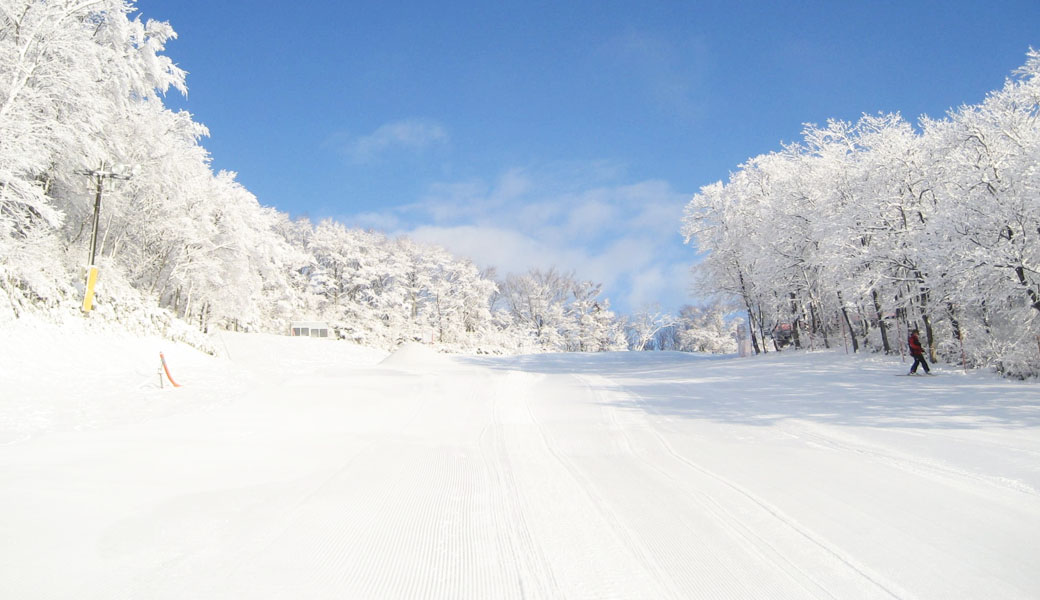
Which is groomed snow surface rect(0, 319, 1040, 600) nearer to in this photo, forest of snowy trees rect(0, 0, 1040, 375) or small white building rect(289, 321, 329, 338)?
forest of snowy trees rect(0, 0, 1040, 375)

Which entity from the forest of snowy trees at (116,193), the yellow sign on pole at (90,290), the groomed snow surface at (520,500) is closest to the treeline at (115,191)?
the forest of snowy trees at (116,193)

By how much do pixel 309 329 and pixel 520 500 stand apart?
46026 millimetres

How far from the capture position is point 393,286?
49594mm

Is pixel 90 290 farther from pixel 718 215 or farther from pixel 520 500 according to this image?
pixel 718 215

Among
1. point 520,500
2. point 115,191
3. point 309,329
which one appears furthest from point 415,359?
point 309,329

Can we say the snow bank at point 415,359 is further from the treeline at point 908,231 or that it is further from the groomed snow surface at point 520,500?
the treeline at point 908,231

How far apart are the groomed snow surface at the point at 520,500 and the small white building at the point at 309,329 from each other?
120ft

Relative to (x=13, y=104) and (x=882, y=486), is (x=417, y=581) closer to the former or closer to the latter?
(x=882, y=486)

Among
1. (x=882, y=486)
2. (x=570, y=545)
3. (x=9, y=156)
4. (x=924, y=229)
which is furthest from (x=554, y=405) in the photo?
(x=9, y=156)

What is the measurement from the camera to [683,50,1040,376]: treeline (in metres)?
13.2

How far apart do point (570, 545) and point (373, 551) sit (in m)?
1.35

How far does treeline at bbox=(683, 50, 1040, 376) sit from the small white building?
114 feet

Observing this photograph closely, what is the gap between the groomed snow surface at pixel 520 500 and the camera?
292cm

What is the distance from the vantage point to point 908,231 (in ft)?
57.0
